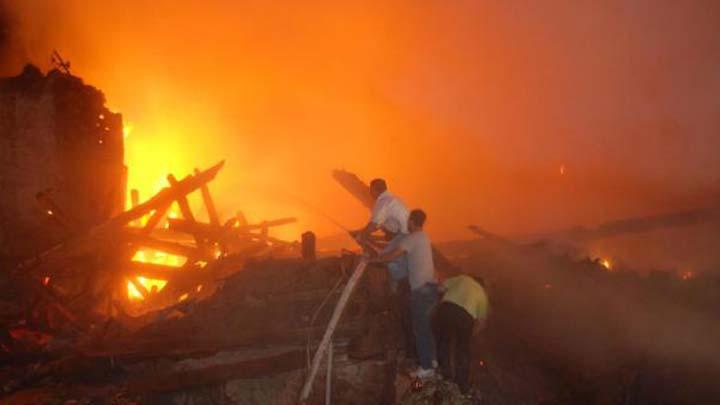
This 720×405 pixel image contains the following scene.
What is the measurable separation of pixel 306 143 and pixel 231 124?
3442 mm

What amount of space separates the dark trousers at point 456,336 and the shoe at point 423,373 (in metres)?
0.14

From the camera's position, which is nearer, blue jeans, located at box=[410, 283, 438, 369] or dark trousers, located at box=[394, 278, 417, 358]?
blue jeans, located at box=[410, 283, 438, 369]

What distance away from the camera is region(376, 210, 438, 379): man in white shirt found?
21.8 feet

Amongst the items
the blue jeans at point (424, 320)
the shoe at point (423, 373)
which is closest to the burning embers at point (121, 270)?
Answer: the blue jeans at point (424, 320)

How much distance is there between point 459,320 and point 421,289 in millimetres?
730

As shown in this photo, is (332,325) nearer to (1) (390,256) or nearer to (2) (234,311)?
(1) (390,256)

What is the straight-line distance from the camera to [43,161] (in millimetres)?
8594

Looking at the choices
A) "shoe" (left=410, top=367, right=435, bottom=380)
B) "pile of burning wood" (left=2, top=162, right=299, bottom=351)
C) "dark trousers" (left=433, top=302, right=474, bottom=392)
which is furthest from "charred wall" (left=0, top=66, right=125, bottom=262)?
"dark trousers" (left=433, top=302, right=474, bottom=392)

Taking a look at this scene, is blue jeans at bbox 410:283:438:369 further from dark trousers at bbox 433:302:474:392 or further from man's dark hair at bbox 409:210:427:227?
man's dark hair at bbox 409:210:427:227

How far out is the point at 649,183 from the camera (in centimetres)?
2212

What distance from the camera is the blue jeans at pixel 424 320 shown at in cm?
664

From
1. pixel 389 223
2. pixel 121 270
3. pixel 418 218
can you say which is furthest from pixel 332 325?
pixel 121 270

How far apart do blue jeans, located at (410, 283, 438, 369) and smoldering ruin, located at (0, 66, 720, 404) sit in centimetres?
34

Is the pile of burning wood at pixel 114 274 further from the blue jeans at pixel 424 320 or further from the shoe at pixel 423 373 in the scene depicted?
the shoe at pixel 423 373
